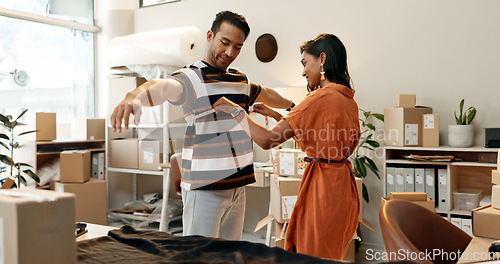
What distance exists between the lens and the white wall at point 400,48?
11.1 feet

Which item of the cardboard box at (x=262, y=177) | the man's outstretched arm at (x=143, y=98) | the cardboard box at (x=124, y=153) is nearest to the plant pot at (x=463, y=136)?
the cardboard box at (x=262, y=177)

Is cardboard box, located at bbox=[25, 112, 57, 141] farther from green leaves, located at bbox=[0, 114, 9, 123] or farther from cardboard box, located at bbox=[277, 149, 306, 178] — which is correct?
cardboard box, located at bbox=[277, 149, 306, 178]

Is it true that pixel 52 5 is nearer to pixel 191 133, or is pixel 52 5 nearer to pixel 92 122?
pixel 92 122

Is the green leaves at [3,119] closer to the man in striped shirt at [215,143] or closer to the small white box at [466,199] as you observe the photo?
the man in striped shirt at [215,143]

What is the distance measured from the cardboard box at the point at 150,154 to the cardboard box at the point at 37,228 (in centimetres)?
360

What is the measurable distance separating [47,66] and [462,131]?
4209 mm

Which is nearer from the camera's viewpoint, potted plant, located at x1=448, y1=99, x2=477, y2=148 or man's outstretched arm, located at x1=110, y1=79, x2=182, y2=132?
man's outstretched arm, located at x1=110, y1=79, x2=182, y2=132

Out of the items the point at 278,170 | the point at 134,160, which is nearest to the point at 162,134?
the point at 134,160

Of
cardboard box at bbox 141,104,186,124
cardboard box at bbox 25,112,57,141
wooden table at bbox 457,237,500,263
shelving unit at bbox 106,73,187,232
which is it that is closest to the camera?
wooden table at bbox 457,237,500,263

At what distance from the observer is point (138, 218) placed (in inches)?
177

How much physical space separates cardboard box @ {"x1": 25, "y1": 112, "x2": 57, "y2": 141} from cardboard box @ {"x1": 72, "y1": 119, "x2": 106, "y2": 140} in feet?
1.32

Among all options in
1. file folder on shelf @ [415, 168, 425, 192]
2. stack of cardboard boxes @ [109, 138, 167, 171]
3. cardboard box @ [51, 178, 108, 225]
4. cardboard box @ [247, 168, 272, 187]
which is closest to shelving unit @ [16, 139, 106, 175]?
stack of cardboard boxes @ [109, 138, 167, 171]

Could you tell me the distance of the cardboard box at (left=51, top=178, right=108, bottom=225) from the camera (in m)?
4.04

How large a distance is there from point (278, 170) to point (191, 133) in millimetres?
1905
